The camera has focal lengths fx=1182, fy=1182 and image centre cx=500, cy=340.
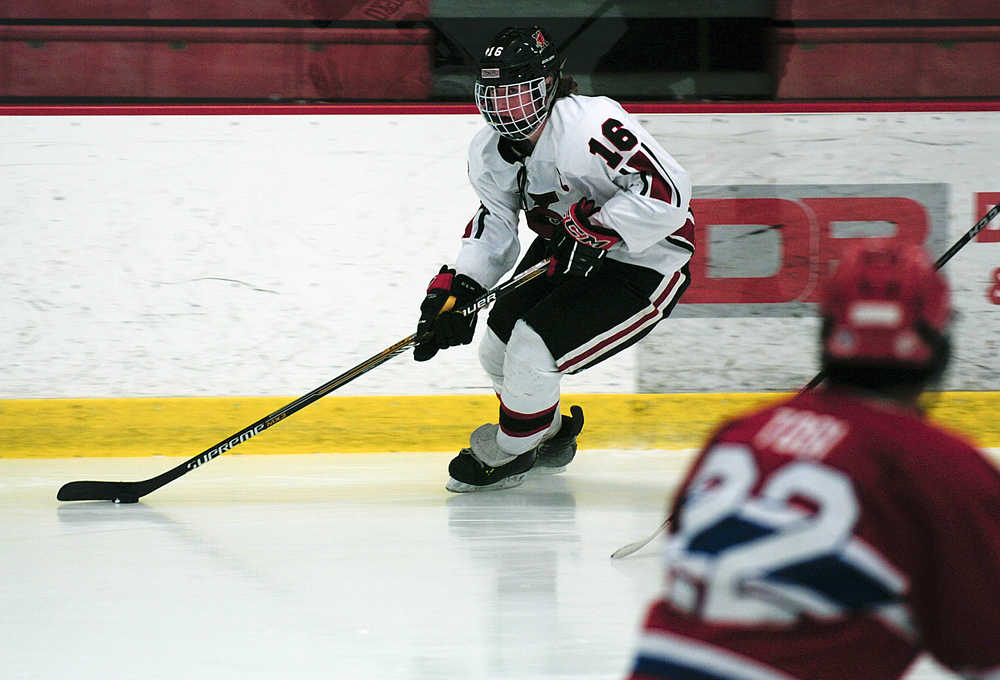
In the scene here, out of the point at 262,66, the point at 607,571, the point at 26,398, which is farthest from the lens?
the point at 262,66

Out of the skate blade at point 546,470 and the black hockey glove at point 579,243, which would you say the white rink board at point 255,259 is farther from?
the black hockey glove at point 579,243

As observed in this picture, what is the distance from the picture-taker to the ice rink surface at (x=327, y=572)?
1767mm

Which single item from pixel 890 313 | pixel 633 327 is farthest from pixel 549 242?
pixel 890 313

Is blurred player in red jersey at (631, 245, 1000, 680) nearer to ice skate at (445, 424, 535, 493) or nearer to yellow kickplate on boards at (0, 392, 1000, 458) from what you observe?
ice skate at (445, 424, 535, 493)

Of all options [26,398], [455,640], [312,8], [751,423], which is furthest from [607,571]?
[312,8]

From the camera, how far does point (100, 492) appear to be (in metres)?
2.85

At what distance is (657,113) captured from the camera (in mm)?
3564

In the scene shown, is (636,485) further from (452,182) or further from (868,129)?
(868,129)

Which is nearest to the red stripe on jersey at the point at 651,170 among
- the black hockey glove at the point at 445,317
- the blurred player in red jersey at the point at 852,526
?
the black hockey glove at the point at 445,317

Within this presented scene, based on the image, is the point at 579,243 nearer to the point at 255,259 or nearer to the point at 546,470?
the point at 546,470

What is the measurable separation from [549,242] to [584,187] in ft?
0.69

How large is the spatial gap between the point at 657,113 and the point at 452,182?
2.16ft

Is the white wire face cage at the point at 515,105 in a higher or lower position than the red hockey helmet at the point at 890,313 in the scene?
lower

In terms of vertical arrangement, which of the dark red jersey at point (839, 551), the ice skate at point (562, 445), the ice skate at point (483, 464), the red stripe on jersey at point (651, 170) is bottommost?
the ice skate at point (562, 445)
